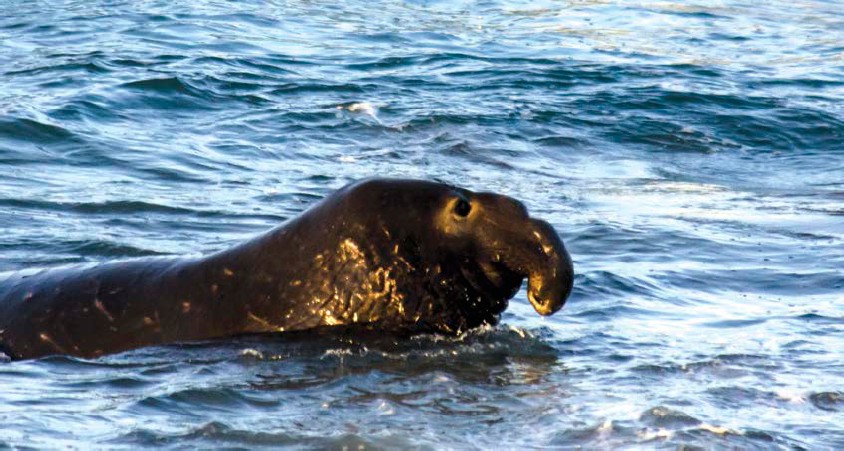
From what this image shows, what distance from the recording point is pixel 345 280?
229 inches

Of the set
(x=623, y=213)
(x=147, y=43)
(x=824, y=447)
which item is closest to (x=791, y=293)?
(x=623, y=213)

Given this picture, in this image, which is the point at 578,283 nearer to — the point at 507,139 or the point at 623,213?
the point at 623,213

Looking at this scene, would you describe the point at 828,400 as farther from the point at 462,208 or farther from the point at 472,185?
the point at 472,185

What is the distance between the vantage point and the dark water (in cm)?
516

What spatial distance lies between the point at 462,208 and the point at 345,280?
0.54m

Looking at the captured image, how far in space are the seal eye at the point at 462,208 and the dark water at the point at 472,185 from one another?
52 cm

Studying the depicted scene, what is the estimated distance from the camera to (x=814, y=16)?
24156mm

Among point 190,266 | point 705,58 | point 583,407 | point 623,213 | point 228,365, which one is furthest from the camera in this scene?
point 705,58

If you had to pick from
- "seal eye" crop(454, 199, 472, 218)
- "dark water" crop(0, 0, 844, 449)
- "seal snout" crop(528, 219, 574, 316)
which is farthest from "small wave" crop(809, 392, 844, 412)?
"seal eye" crop(454, 199, 472, 218)

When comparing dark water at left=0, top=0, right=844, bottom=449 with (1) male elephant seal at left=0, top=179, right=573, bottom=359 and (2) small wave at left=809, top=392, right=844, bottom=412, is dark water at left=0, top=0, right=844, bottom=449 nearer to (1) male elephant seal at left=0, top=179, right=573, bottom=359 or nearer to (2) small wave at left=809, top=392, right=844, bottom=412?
(2) small wave at left=809, top=392, right=844, bottom=412

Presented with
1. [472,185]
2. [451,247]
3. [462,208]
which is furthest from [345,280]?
[472,185]

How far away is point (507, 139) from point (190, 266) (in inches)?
304

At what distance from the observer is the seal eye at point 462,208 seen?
5719 millimetres

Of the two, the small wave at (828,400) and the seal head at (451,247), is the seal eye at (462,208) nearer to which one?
the seal head at (451,247)
